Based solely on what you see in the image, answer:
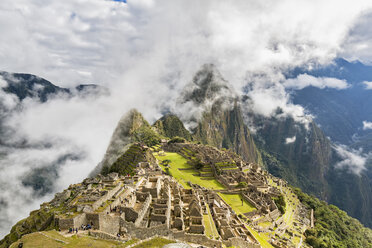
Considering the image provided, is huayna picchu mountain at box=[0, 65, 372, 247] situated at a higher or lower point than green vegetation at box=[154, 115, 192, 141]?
lower

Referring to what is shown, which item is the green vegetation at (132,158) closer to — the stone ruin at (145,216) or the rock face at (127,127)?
the stone ruin at (145,216)

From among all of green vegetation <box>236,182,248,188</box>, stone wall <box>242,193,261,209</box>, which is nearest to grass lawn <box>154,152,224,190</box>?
green vegetation <box>236,182,248,188</box>

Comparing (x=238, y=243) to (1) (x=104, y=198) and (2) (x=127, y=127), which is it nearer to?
(1) (x=104, y=198)

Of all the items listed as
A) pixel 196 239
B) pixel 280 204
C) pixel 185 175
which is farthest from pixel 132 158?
pixel 196 239

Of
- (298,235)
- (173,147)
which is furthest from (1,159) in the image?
(298,235)

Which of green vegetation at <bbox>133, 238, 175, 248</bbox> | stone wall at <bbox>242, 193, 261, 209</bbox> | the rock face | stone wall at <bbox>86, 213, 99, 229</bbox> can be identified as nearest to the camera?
green vegetation at <bbox>133, 238, 175, 248</bbox>

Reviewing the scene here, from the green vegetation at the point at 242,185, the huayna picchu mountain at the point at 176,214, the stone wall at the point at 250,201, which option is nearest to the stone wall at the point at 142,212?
the huayna picchu mountain at the point at 176,214

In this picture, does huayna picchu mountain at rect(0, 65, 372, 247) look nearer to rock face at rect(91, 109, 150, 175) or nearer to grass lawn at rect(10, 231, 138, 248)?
grass lawn at rect(10, 231, 138, 248)
